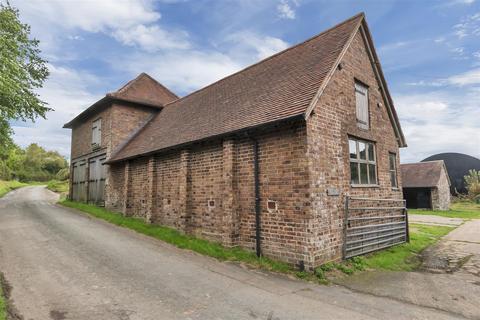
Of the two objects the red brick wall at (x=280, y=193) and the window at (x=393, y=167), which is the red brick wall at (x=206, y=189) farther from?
the window at (x=393, y=167)

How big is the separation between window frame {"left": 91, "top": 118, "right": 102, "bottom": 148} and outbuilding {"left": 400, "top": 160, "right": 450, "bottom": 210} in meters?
29.4

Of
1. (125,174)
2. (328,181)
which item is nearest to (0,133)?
(125,174)

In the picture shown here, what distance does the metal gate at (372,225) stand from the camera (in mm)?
8430

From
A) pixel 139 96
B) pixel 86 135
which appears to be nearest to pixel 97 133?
pixel 86 135

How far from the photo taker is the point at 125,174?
48.5 feet

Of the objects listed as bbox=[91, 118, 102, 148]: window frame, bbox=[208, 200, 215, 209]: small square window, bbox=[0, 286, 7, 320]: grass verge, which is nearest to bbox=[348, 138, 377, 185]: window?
bbox=[208, 200, 215, 209]: small square window

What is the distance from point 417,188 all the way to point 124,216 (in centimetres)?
3141

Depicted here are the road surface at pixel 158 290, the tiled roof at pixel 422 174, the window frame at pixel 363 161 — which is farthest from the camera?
the tiled roof at pixel 422 174

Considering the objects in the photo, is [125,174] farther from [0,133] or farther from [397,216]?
[397,216]

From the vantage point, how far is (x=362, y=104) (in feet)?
34.1

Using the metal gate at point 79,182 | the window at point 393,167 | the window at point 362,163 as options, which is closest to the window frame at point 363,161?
the window at point 362,163

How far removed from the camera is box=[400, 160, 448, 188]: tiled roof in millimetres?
31712

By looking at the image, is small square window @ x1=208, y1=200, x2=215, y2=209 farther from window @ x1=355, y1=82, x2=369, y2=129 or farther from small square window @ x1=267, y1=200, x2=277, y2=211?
window @ x1=355, y1=82, x2=369, y2=129

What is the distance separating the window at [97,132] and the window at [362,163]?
15542 millimetres
